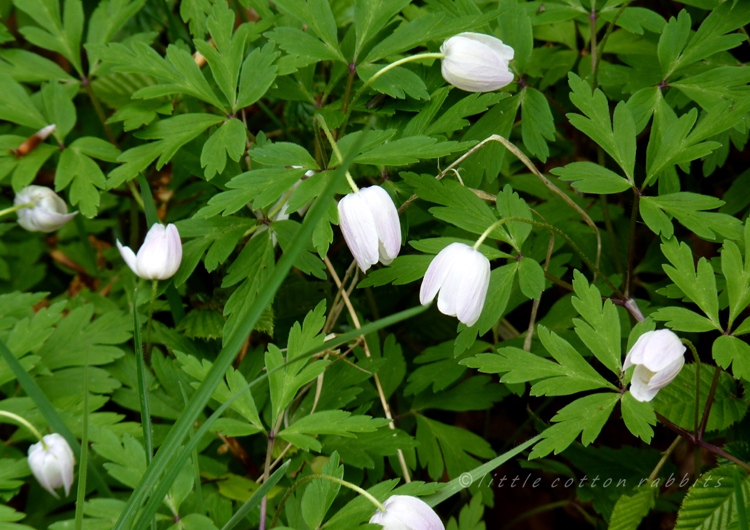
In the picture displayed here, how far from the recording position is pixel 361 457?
1.54 meters

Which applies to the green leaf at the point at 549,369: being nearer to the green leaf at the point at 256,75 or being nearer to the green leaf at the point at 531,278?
the green leaf at the point at 531,278

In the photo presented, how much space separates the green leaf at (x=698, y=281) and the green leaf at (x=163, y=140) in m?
1.26

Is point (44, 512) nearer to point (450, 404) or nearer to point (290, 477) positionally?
point (290, 477)

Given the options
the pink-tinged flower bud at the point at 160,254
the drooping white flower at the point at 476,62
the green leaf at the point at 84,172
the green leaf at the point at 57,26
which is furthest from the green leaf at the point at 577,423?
the green leaf at the point at 57,26

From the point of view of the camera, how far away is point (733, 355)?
4.22ft

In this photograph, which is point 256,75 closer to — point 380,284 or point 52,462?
point 380,284

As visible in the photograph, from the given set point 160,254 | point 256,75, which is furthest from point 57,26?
point 160,254

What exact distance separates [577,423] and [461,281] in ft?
1.33

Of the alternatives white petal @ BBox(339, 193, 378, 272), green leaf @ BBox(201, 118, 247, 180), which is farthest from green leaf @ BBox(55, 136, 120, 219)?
white petal @ BBox(339, 193, 378, 272)

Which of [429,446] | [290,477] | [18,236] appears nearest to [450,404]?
[429,446]

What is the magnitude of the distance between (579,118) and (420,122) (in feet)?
1.39

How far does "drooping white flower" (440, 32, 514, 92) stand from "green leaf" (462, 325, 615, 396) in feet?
2.24

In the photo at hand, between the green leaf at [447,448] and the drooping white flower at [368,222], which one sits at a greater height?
the drooping white flower at [368,222]

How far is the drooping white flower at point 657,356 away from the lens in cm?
122
